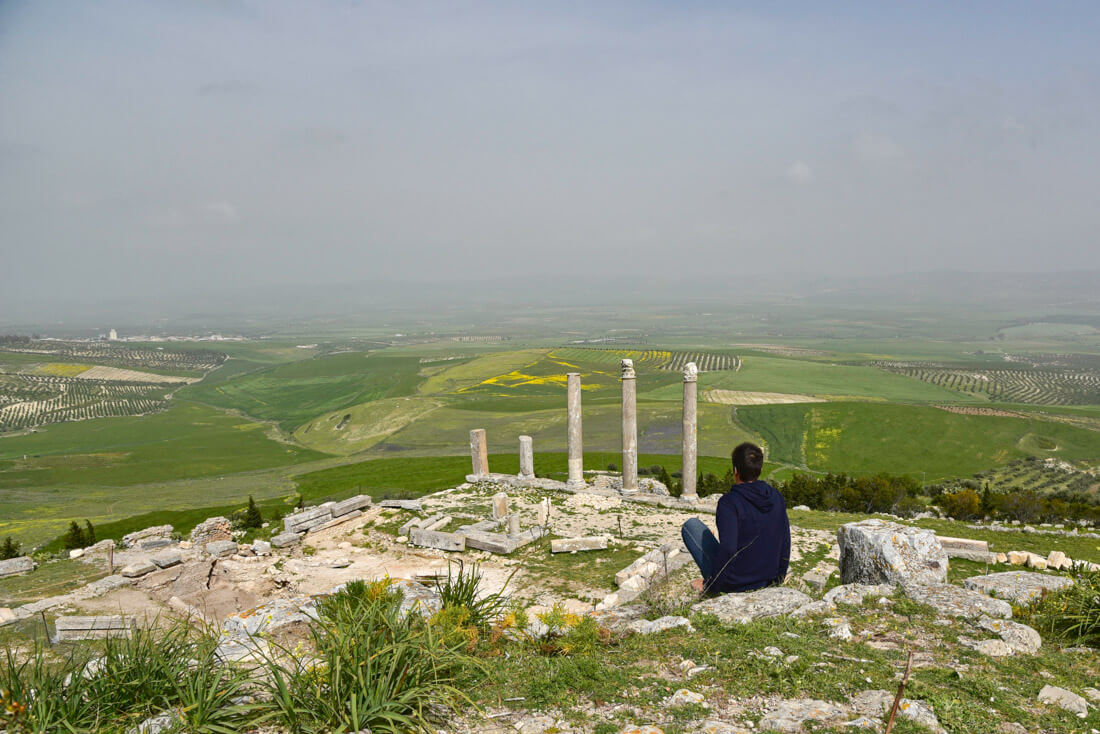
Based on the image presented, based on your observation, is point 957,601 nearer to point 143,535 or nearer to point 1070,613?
point 1070,613

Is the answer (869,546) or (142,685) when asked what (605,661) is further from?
(869,546)

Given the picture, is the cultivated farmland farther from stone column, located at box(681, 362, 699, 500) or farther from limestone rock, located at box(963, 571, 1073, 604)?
limestone rock, located at box(963, 571, 1073, 604)

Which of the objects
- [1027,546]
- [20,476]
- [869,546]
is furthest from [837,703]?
[20,476]

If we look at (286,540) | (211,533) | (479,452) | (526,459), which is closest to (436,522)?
(286,540)

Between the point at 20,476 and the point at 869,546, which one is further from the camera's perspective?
the point at 20,476

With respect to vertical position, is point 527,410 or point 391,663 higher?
point 391,663

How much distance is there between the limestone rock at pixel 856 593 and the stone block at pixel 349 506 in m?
20.5

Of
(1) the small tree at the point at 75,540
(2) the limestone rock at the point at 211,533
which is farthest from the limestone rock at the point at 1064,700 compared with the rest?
(1) the small tree at the point at 75,540

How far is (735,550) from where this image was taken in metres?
7.76

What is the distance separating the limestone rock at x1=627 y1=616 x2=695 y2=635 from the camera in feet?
24.1

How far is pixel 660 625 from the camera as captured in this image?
7.46 metres

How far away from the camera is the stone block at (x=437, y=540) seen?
64.2ft

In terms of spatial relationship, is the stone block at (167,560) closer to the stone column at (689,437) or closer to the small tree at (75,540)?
the small tree at (75,540)

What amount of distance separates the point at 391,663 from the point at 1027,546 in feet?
69.9
